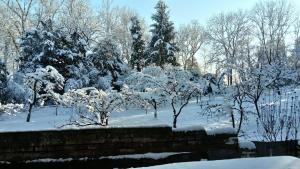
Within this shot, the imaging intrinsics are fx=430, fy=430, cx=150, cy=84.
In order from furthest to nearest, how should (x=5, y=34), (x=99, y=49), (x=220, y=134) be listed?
(x=5, y=34), (x=99, y=49), (x=220, y=134)

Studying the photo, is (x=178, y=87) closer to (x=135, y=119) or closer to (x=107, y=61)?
(x=135, y=119)

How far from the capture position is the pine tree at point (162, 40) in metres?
40.0

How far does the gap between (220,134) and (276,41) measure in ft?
128

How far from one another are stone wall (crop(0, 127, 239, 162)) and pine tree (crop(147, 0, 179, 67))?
30.2 m

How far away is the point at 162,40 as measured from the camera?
40344 millimetres

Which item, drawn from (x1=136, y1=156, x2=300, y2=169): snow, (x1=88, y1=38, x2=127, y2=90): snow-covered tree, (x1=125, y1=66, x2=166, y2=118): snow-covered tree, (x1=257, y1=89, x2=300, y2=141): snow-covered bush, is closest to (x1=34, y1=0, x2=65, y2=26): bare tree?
(x1=88, y1=38, x2=127, y2=90): snow-covered tree

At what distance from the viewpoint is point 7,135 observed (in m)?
8.78

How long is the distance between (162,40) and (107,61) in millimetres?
9605

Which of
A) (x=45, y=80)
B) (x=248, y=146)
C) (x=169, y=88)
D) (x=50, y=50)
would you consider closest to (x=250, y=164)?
(x=248, y=146)

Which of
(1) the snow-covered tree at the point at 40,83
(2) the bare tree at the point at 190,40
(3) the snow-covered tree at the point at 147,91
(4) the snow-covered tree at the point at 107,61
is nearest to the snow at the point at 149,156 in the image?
(3) the snow-covered tree at the point at 147,91

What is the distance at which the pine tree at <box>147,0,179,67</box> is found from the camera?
40.0m

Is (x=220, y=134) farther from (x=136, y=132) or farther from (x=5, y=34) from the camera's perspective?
(x=5, y=34)

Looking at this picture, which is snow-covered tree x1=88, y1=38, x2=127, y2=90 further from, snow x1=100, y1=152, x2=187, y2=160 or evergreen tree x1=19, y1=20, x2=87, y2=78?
snow x1=100, y1=152, x2=187, y2=160

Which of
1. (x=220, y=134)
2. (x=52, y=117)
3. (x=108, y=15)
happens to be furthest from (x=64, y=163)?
(x=108, y=15)
